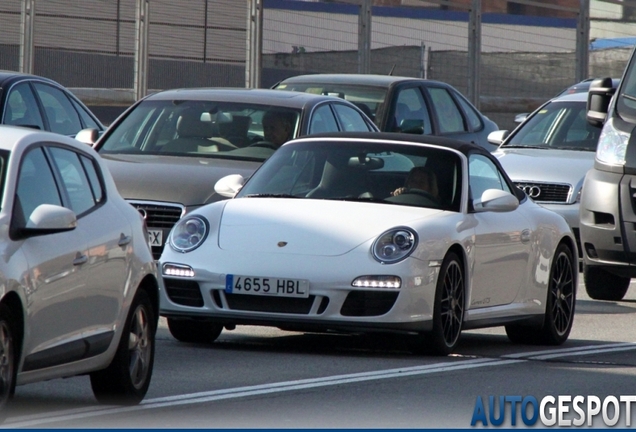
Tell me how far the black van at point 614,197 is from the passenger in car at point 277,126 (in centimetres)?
254

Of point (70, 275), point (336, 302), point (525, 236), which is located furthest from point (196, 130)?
point (70, 275)

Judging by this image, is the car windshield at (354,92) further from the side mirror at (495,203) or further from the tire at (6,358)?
the tire at (6,358)

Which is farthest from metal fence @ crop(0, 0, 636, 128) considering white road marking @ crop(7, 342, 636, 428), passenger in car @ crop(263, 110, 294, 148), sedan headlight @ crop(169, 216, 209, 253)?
white road marking @ crop(7, 342, 636, 428)

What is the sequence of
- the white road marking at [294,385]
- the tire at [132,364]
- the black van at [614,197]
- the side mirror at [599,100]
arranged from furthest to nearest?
1. the side mirror at [599,100]
2. the black van at [614,197]
3. the tire at [132,364]
4. the white road marking at [294,385]

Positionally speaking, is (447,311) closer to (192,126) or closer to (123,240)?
(123,240)

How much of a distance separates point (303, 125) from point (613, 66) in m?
17.2

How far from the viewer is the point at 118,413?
8227 mm

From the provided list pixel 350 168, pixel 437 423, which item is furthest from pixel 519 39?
pixel 437 423

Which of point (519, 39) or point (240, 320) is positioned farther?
point (519, 39)

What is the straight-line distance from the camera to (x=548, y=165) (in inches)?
705

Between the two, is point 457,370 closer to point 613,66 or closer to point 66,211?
point 66,211

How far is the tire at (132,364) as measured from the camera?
28.0ft

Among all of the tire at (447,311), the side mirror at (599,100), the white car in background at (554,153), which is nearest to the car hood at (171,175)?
the tire at (447,311)

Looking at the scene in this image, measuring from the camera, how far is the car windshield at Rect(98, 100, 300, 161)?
14711 millimetres
